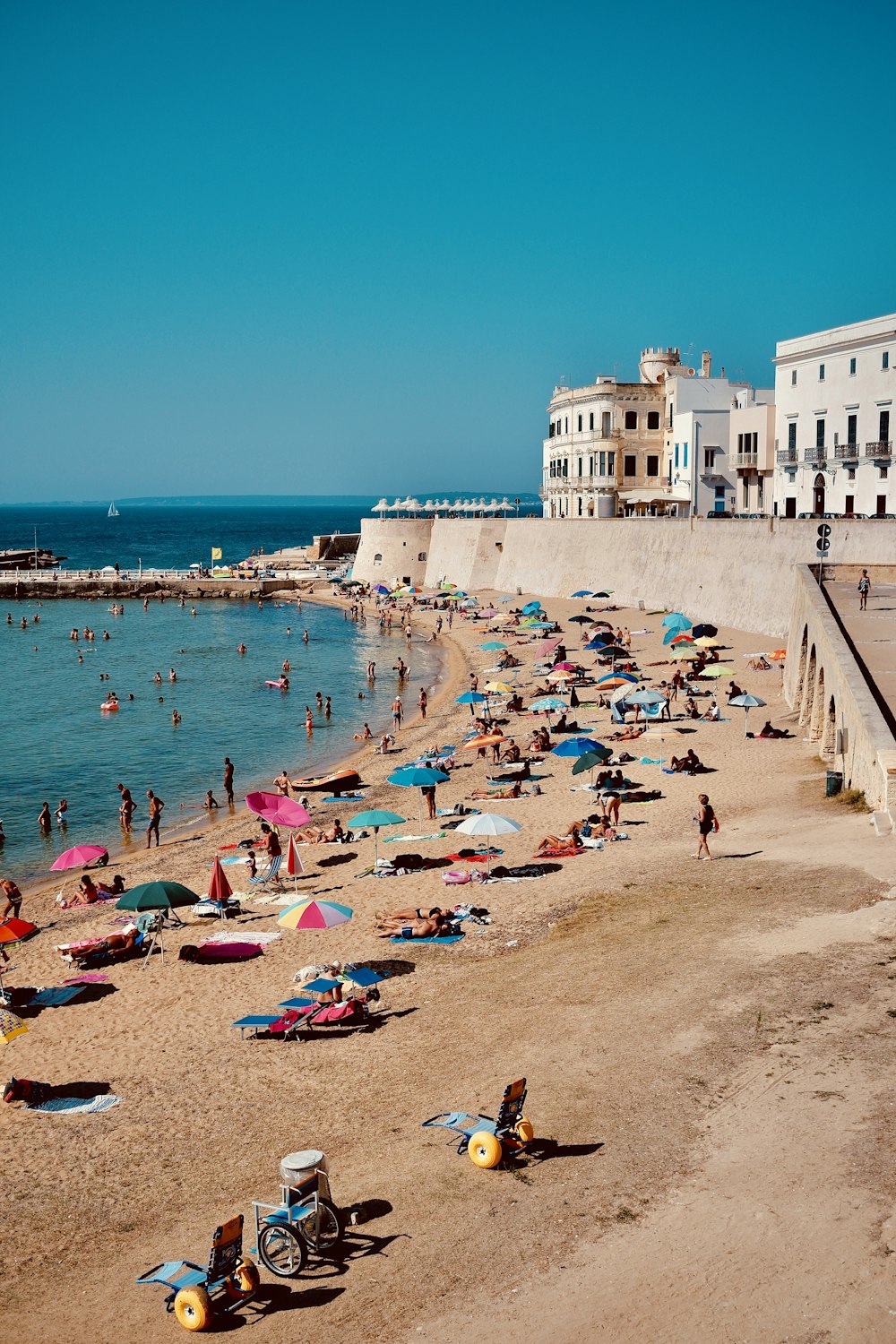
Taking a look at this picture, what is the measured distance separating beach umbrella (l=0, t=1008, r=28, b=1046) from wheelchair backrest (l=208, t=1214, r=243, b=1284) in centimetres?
726

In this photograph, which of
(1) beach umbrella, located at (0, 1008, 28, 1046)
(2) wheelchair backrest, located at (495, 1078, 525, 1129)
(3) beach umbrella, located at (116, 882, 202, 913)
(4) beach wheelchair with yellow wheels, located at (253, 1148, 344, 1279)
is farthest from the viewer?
(3) beach umbrella, located at (116, 882, 202, 913)

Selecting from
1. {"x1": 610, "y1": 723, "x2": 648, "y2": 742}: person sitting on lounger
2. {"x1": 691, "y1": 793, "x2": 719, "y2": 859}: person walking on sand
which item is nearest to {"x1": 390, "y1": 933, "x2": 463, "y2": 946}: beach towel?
{"x1": 691, "y1": 793, "x2": 719, "y2": 859}: person walking on sand

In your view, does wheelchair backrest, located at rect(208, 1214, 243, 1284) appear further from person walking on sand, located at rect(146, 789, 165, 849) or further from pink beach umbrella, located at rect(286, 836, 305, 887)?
person walking on sand, located at rect(146, 789, 165, 849)

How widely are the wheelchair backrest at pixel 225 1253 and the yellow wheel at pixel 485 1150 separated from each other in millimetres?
1884

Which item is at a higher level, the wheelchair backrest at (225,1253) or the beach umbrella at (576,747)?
the beach umbrella at (576,747)

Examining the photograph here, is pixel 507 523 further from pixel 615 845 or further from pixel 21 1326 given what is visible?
pixel 21 1326

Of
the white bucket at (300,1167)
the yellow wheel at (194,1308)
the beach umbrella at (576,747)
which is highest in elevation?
the beach umbrella at (576,747)

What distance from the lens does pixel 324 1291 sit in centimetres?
771

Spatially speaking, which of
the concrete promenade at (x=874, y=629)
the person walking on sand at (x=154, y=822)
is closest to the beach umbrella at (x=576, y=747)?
the concrete promenade at (x=874, y=629)

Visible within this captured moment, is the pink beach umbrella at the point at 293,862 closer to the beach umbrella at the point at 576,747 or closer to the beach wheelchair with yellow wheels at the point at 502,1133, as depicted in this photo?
the beach umbrella at the point at 576,747

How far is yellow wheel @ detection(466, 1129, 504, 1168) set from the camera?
870 cm

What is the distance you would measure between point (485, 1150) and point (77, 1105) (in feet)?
16.8

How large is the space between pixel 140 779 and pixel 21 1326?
75.3 ft

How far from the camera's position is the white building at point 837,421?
39.2m
